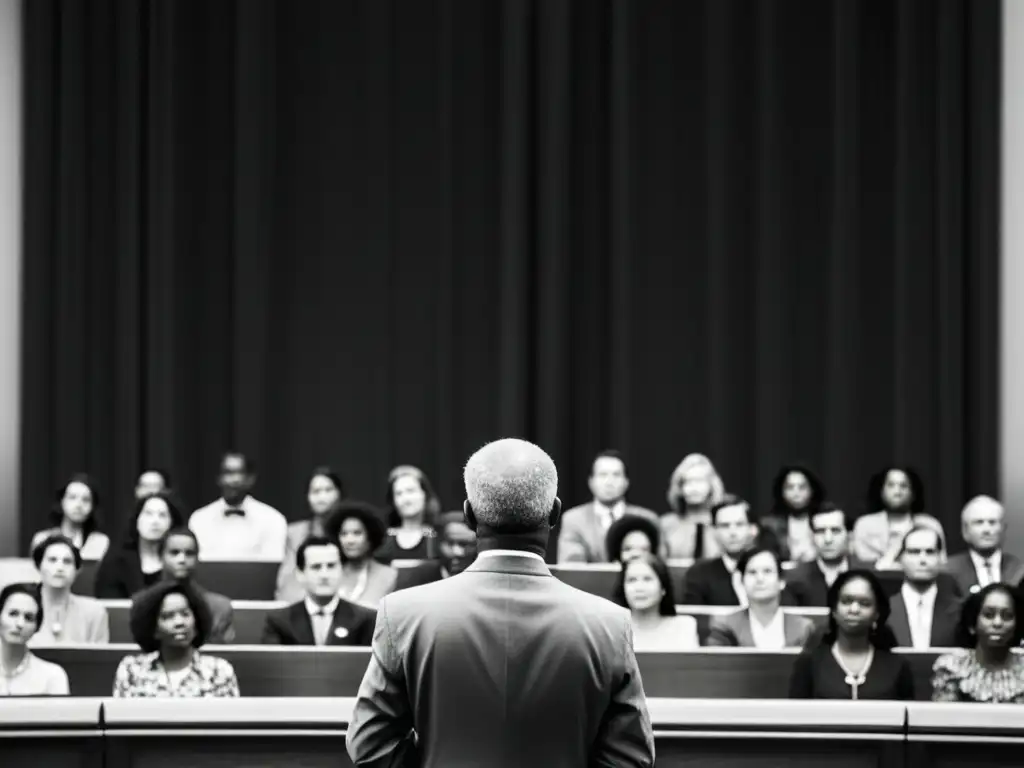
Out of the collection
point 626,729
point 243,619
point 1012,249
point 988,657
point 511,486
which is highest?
point 1012,249

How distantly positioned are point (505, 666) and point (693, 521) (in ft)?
17.7

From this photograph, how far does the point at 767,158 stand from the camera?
1016cm

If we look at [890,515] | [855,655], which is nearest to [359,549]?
[855,655]

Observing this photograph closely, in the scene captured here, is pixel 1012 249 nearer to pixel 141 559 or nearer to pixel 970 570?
pixel 970 570

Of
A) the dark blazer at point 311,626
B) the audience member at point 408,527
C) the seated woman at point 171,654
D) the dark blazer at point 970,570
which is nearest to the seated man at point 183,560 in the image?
the dark blazer at point 311,626

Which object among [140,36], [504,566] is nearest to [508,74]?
[140,36]

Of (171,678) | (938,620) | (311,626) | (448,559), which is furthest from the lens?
(448,559)

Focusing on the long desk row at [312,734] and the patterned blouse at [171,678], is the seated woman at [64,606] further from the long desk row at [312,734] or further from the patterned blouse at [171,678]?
the long desk row at [312,734]

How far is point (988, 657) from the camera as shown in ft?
15.8

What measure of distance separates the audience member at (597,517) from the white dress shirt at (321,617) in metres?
1.92

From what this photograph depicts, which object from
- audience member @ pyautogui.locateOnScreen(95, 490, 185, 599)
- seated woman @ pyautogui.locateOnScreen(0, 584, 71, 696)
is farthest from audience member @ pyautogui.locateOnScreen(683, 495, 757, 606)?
seated woman @ pyautogui.locateOnScreen(0, 584, 71, 696)

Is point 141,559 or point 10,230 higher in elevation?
point 10,230

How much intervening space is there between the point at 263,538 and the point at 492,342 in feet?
9.86

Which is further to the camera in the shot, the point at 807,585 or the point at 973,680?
the point at 807,585
